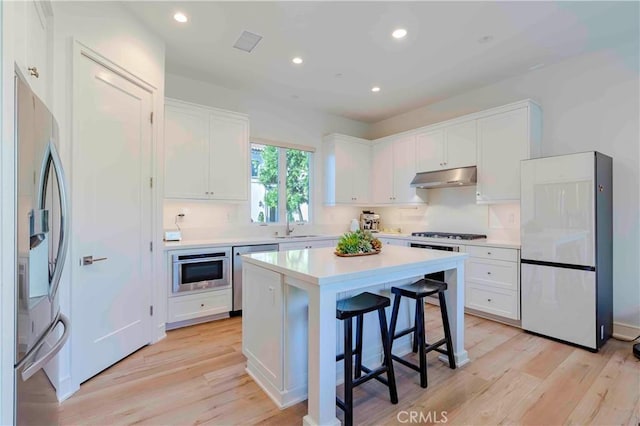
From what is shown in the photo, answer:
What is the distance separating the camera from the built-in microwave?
327 cm

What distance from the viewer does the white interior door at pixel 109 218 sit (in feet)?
7.25

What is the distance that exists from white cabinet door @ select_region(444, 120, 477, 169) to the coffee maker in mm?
1695

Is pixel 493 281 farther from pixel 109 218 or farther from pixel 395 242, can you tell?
pixel 109 218

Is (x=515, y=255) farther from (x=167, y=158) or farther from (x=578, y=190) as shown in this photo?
(x=167, y=158)

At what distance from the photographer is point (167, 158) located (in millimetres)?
3457

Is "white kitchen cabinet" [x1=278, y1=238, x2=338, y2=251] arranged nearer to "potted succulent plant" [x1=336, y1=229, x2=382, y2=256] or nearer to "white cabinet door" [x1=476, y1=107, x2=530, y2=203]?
"potted succulent plant" [x1=336, y1=229, x2=382, y2=256]

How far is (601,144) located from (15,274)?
463 cm

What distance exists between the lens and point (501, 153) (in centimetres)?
363

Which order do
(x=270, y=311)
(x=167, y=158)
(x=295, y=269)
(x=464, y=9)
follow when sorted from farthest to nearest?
(x=167, y=158)
(x=464, y=9)
(x=270, y=311)
(x=295, y=269)

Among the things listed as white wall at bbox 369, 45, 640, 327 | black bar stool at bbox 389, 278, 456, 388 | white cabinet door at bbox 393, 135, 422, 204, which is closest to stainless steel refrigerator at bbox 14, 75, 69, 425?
black bar stool at bbox 389, 278, 456, 388

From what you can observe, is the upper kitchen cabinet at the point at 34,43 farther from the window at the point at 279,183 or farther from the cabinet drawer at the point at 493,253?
the cabinet drawer at the point at 493,253

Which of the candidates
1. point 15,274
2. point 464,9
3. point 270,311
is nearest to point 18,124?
point 15,274
